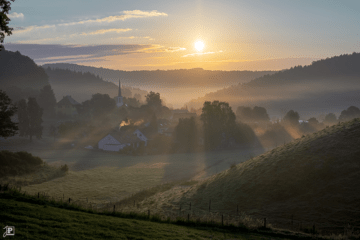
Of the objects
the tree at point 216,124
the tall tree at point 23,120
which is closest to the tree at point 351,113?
the tree at point 216,124

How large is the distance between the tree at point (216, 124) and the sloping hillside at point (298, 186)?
60.5 metres

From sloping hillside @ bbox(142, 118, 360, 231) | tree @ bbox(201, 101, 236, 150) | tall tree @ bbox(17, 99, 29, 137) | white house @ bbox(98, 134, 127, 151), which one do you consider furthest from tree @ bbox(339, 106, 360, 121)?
tall tree @ bbox(17, 99, 29, 137)

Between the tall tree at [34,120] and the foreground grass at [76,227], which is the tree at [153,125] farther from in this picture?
the foreground grass at [76,227]

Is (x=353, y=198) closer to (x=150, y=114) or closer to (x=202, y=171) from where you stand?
(x=202, y=171)

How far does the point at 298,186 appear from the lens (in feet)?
96.2

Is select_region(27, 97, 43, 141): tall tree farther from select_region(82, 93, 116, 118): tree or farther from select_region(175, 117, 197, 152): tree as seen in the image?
select_region(175, 117, 197, 152): tree

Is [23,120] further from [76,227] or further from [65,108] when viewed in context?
[76,227]

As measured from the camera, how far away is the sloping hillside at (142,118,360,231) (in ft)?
80.8

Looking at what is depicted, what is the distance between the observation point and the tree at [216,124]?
100438mm

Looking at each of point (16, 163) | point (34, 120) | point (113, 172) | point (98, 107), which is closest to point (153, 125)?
point (98, 107)

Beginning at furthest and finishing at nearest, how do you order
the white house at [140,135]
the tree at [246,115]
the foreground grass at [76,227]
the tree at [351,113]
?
1. the tree at [246,115]
2. the tree at [351,113]
3. the white house at [140,135]
4. the foreground grass at [76,227]

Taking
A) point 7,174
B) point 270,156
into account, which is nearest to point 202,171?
point 270,156

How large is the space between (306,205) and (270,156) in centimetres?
1255

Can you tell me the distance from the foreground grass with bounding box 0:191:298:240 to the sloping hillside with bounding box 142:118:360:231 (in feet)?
26.9
